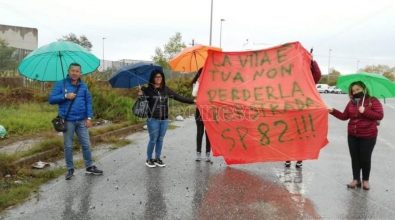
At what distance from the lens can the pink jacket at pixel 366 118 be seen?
639 centimetres

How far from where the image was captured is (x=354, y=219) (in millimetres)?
5324

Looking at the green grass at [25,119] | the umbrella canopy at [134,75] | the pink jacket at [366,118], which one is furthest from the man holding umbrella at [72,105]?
the pink jacket at [366,118]

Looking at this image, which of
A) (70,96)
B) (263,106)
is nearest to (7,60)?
(70,96)

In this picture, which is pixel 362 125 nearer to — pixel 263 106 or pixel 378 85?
pixel 378 85

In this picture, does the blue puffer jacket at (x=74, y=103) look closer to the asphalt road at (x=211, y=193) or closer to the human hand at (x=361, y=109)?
the asphalt road at (x=211, y=193)

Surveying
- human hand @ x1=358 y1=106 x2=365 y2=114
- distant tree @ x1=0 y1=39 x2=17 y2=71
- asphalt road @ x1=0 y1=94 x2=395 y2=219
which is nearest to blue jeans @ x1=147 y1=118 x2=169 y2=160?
asphalt road @ x1=0 y1=94 x2=395 y2=219

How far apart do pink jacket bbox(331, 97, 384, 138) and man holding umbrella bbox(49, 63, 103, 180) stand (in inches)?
155

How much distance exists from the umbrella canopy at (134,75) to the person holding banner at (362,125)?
303 cm

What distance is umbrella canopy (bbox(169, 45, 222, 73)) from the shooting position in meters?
8.44

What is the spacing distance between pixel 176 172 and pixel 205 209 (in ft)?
6.77

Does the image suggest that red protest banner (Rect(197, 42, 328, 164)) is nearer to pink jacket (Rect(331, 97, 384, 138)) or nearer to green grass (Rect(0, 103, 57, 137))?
pink jacket (Rect(331, 97, 384, 138))

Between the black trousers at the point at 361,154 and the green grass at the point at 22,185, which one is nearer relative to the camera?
the green grass at the point at 22,185

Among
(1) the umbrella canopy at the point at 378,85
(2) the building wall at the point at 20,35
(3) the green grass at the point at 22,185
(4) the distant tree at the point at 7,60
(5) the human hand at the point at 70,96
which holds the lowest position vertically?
(3) the green grass at the point at 22,185

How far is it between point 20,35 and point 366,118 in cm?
4529
